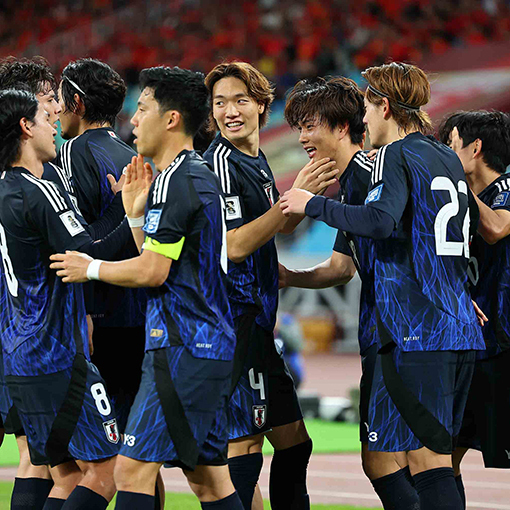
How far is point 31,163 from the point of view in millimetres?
4156

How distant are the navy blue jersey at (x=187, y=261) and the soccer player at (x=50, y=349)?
20.2 inches

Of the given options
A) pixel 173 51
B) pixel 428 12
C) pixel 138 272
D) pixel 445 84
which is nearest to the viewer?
pixel 138 272

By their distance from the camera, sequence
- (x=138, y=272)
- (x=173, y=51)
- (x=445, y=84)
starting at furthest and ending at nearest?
1. (x=173, y=51)
2. (x=445, y=84)
3. (x=138, y=272)

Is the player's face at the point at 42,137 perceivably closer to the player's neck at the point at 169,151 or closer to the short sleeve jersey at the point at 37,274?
the short sleeve jersey at the point at 37,274

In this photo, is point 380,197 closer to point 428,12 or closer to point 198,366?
point 198,366

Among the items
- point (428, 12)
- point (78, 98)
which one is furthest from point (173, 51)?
point (78, 98)

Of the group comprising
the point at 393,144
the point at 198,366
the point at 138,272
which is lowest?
the point at 198,366

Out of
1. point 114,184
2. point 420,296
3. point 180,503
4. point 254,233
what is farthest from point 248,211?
point 180,503

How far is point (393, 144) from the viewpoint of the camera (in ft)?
13.7

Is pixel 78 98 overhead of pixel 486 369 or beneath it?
overhead

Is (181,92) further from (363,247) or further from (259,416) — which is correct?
(259,416)

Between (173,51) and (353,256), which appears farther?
(173,51)

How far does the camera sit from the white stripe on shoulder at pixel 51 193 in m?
3.90

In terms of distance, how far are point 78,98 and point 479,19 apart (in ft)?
49.0
